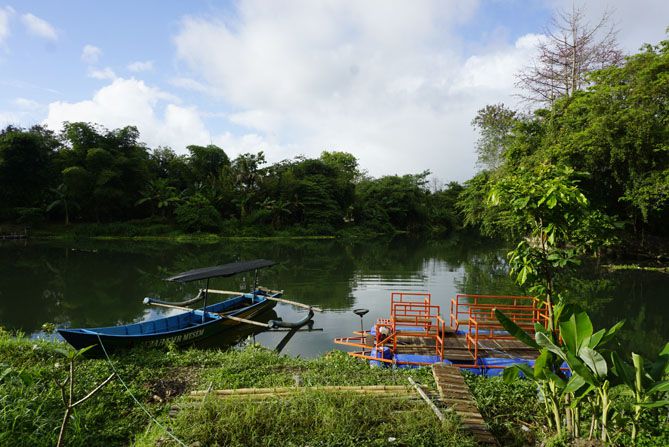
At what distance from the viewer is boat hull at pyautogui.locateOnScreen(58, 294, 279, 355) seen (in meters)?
6.95

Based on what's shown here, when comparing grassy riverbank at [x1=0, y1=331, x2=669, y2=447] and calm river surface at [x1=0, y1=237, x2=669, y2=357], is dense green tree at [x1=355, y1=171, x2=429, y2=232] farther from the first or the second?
grassy riverbank at [x1=0, y1=331, x2=669, y2=447]

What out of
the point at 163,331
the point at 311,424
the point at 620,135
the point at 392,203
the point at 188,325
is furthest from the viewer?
the point at 392,203

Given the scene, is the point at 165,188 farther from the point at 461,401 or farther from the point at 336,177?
the point at 461,401

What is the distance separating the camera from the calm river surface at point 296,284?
11484mm

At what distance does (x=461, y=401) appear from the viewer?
4359 millimetres

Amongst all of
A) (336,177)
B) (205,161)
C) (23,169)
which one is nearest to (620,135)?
(336,177)

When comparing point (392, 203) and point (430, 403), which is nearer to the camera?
point (430, 403)

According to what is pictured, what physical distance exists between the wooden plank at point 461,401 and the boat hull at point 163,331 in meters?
5.78

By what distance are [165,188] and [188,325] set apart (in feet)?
99.6

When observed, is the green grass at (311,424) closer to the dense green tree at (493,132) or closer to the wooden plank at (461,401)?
the wooden plank at (461,401)

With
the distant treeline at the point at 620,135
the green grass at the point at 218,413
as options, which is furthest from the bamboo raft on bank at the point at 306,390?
the distant treeline at the point at 620,135

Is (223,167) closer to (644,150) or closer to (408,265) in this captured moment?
(408,265)

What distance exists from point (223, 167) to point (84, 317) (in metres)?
30.5

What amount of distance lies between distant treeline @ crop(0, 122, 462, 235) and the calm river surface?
695 centimetres
